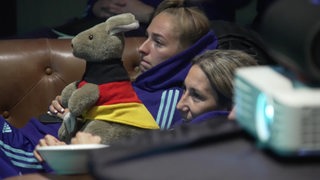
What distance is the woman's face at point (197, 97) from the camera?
1.50m

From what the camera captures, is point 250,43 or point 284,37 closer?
point 284,37

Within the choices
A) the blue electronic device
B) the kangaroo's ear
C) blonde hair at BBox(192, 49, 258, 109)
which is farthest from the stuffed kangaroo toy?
the blue electronic device

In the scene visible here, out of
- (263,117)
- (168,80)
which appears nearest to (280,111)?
(263,117)

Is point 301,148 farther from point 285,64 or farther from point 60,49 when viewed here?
point 60,49

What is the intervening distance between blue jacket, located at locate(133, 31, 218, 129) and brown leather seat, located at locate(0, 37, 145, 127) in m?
0.29

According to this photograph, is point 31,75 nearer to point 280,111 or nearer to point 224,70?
point 224,70

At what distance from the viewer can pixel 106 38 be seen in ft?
4.94

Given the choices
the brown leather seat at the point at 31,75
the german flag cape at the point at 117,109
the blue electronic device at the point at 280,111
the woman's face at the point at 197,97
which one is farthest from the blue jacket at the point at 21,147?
the blue electronic device at the point at 280,111

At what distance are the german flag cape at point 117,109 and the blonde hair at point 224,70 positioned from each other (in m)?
0.16

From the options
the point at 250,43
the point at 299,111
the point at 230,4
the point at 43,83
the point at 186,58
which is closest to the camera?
the point at 299,111

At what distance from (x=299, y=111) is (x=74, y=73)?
4.51 feet

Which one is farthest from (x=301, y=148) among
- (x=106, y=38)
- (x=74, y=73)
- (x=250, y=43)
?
(x=74, y=73)

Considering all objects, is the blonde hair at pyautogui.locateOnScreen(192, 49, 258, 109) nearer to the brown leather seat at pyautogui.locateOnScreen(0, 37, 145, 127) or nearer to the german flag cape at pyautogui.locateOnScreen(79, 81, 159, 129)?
the german flag cape at pyautogui.locateOnScreen(79, 81, 159, 129)

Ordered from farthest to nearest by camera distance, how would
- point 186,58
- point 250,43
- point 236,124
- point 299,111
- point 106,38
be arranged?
point 186,58 → point 250,43 → point 106,38 → point 236,124 → point 299,111
